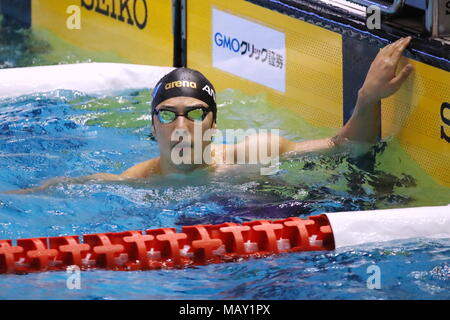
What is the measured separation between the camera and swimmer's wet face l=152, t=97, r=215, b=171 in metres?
4.01

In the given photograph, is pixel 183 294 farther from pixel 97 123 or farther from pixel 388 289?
pixel 97 123

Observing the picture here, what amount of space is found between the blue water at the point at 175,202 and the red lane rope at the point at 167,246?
49 millimetres

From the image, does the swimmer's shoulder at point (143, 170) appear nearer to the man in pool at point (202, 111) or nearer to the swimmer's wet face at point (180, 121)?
the man in pool at point (202, 111)

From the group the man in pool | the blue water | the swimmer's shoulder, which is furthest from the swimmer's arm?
the swimmer's shoulder

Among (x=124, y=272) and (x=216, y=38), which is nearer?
(x=124, y=272)

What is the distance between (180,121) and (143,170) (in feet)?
1.39

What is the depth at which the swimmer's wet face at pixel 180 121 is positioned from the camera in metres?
4.01

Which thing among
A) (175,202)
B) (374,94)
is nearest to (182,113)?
(175,202)

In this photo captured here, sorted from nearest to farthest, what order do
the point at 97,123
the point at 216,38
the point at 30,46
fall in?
the point at 97,123
the point at 216,38
the point at 30,46

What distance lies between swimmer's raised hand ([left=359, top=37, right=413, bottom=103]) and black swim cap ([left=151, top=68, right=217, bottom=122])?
2.38ft

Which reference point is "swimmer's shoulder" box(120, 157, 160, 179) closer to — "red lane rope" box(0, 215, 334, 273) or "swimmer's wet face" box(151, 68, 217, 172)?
"swimmer's wet face" box(151, 68, 217, 172)

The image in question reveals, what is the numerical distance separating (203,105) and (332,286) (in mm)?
1392

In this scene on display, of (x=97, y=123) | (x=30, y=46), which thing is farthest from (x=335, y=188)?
(x=30, y=46)

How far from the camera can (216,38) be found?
5727 millimetres
